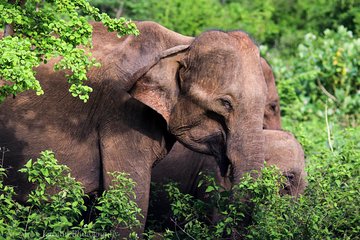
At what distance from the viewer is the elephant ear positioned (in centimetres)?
928

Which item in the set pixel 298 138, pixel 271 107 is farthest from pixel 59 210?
pixel 298 138

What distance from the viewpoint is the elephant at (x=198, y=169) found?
10375mm

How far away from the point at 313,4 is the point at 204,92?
10047 mm

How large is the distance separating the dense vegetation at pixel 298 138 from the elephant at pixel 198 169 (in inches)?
7.6

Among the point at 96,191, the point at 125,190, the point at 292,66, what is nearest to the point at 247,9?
the point at 292,66

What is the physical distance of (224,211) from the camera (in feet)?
29.2

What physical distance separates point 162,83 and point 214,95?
0.39 m

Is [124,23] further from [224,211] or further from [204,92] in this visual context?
[224,211]

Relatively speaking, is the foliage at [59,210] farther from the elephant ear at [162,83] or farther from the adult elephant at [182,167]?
the adult elephant at [182,167]

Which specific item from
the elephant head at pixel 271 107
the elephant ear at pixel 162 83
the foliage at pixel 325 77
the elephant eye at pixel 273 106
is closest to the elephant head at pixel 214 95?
the elephant ear at pixel 162 83

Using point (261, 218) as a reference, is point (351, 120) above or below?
above

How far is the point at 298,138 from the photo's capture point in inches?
476

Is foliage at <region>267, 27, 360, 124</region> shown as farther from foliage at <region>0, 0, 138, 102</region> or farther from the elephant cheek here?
foliage at <region>0, 0, 138, 102</region>

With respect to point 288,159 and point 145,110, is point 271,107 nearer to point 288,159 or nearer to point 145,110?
point 288,159
